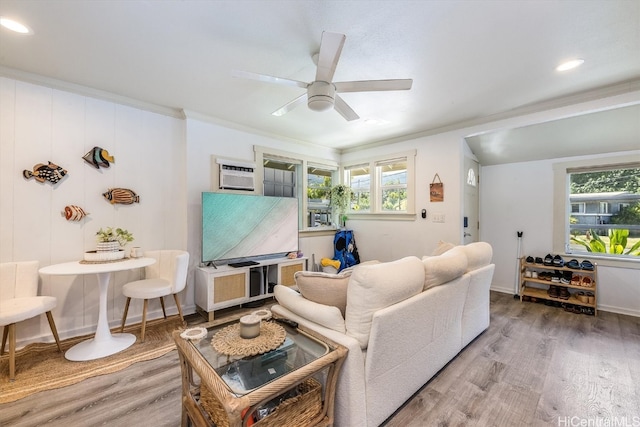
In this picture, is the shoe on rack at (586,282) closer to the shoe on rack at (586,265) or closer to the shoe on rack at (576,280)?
the shoe on rack at (576,280)

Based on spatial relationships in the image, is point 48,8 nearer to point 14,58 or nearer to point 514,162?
point 14,58

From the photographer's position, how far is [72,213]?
2584 mm

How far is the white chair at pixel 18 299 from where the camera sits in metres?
1.95


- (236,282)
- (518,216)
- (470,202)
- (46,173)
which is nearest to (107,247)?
(46,173)

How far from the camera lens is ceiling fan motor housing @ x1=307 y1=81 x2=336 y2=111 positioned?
193 centimetres

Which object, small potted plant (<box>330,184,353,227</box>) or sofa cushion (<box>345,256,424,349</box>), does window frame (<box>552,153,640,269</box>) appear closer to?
small potted plant (<box>330,184,353,227</box>)

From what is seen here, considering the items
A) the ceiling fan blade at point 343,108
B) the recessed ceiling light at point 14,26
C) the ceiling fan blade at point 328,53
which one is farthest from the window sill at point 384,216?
the recessed ceiling light at point 14,26

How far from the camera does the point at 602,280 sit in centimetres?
334

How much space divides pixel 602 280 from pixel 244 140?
507 centimetres

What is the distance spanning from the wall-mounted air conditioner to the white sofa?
2.13m

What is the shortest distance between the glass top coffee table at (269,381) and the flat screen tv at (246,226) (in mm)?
1823

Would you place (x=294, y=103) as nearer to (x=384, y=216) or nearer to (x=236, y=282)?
(x=236, y=282)

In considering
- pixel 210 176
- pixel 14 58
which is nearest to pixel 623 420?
pixel 210 176

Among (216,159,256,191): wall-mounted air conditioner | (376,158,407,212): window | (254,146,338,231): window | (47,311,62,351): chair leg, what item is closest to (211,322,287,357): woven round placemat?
(47,311,62,351): chair leg
